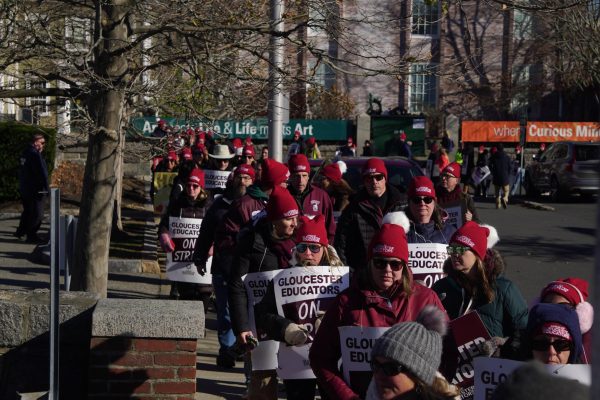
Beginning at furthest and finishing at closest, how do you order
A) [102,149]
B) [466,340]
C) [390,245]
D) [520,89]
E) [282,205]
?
[520,89] → [102,149] → [282,205] → [466,340] → [390,245]

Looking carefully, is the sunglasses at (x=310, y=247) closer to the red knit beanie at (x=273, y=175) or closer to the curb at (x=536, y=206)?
the red knit beanie at (x=273, y=175)

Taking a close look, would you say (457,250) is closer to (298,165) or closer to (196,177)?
(298,165)

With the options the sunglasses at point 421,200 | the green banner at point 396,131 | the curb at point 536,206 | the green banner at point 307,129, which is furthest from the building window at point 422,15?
the green banner at point 396,131

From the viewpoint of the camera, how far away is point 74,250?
9.83 metres

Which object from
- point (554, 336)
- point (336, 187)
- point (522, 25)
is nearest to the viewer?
point (554, 336)

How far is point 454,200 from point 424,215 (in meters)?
2.00

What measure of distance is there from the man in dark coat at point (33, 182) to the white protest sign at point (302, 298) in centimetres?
1131

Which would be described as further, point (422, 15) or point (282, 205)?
point (422, 15)

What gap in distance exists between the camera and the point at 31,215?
17234 mm

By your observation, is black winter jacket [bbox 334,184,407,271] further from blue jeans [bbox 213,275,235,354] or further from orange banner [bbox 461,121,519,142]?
orange banner [bbox 461,121,519,142]

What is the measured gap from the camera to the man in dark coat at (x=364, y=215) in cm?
880

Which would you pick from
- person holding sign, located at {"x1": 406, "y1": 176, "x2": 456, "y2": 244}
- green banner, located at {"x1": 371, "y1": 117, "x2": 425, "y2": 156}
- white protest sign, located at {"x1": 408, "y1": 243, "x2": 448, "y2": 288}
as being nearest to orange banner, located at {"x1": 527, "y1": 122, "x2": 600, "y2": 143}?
green banner, located at {"x1": 371, "y1": 117, "x2": 425, "y2": 156}

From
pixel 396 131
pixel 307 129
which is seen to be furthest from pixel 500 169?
pixel 396 131

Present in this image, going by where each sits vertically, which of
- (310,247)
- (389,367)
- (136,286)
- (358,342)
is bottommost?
(136,286)
